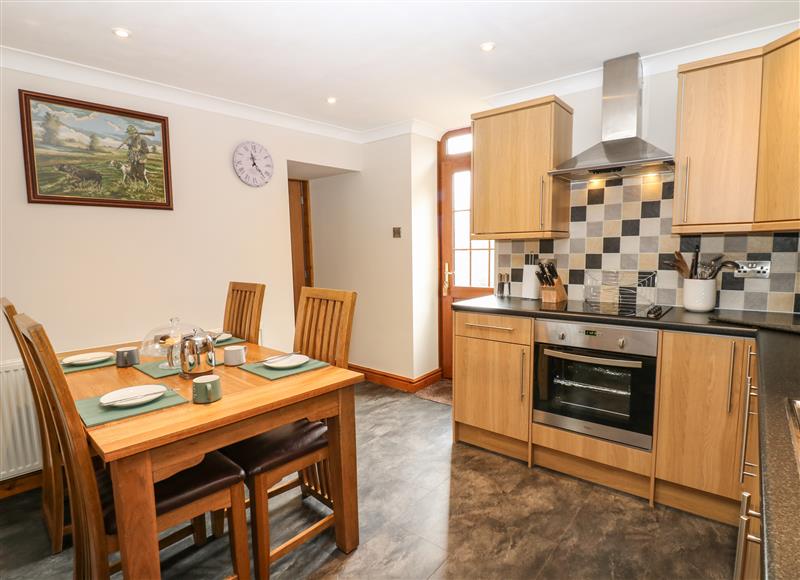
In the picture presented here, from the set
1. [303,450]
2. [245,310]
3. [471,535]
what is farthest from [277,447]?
[245,310]

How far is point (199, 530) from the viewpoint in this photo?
73.0 inches

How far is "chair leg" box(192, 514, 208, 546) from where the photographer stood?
6.05 ft

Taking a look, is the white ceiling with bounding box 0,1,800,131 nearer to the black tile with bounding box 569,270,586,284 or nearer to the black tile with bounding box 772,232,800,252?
the black tile with bounding box 772,232,800,252

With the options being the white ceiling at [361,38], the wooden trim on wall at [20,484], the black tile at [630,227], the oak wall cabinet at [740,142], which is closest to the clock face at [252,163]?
the white ceiling at [361,38]

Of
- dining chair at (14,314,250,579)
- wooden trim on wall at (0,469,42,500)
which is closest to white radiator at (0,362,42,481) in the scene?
wooden trim on wall at (0,469,42,500)

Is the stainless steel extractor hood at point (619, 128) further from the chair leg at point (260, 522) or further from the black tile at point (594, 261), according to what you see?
the chair leg at point (260, 522)

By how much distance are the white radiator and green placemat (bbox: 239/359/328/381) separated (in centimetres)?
138

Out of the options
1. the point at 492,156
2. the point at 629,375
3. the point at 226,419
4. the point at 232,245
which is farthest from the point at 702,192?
the point at 232,245

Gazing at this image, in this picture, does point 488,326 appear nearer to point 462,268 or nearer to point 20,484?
point 462,268

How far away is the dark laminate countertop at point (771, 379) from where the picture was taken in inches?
23.0

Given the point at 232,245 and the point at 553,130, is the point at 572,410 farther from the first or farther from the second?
the point at 232,245

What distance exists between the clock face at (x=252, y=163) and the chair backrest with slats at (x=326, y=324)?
4.78 ft

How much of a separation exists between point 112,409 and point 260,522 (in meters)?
0.66

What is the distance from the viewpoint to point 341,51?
2.32 metres
